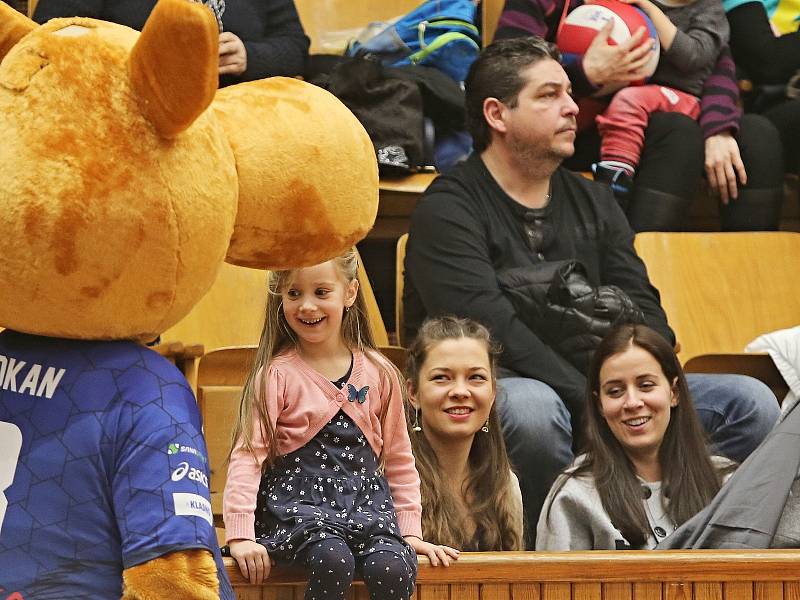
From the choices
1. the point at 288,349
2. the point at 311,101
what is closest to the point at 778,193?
the point at 288,349

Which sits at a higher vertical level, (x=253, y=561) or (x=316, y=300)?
(x=316, y=300)

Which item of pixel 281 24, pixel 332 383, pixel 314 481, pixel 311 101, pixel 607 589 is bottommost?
pixel 607 589

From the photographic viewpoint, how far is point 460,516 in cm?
224

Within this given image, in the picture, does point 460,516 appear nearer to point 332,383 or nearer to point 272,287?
point 332,383

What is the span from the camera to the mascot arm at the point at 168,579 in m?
1.30

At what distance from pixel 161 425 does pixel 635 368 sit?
1266 mm

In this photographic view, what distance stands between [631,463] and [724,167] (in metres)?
1.36

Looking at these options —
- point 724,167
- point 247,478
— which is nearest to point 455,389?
point 247,478

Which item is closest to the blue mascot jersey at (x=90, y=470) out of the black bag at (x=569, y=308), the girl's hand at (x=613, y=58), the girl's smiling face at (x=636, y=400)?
the girl's smiling face at (x=636, y=400)

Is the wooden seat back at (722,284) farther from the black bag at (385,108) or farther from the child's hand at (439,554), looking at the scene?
the child's hand at (439,554)

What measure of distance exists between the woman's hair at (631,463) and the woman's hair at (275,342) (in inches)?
18.4

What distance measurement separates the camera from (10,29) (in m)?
1.41

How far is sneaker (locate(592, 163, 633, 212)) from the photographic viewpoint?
11.2ft

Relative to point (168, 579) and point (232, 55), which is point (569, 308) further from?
point (168, 579)
